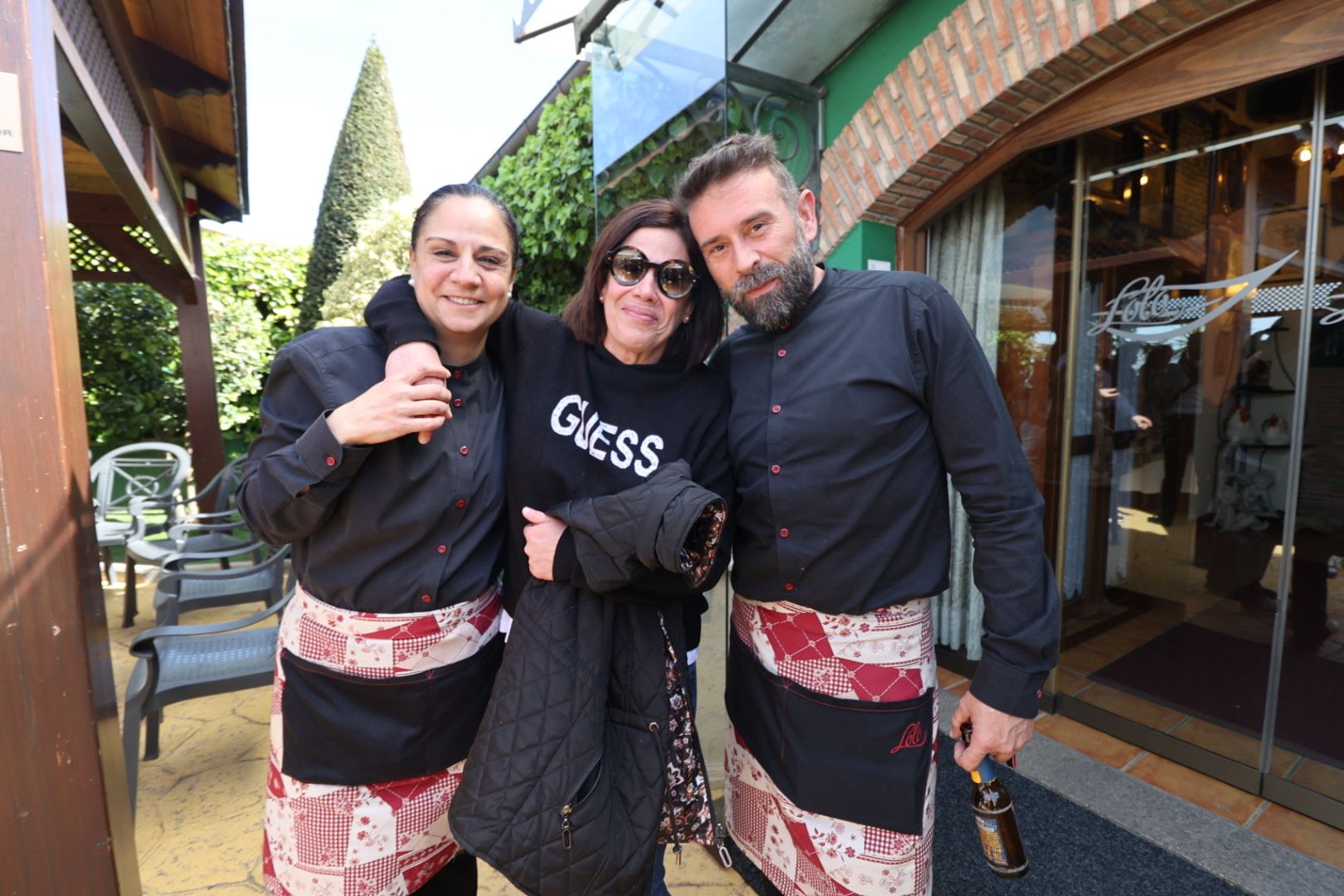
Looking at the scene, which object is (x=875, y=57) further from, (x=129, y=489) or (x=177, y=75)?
(x=129, y=489)

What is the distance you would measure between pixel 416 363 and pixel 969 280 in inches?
125

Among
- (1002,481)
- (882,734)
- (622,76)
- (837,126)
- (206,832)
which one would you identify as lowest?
(206,832)

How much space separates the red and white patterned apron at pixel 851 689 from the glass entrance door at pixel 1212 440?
2272 mm

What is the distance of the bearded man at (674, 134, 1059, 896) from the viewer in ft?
4.69

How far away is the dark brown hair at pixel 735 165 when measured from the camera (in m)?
1.55

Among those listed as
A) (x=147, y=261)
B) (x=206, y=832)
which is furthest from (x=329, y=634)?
(x=147, y=261)

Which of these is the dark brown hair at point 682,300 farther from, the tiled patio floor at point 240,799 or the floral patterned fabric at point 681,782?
the tiled patio floor at point 240,799

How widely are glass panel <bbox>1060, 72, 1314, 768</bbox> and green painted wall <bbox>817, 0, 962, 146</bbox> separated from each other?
986 millimetres

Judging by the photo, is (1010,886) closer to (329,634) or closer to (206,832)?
(329,634)

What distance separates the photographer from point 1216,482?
3002 millimetres

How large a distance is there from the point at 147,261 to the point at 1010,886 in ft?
25.3

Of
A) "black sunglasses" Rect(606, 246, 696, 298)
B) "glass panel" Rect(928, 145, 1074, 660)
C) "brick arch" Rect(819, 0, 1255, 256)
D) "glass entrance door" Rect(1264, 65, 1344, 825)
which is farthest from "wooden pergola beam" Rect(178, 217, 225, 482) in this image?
"glass entrance door" Rect(1264, 65, 1344, 825)

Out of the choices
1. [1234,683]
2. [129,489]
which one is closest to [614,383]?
[1234,683]

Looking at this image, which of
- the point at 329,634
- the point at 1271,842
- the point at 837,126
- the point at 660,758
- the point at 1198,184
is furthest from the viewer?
the point at 837,126
